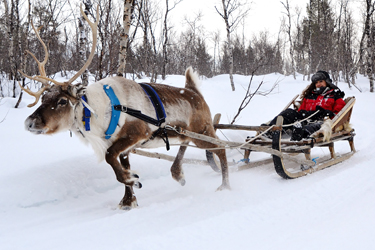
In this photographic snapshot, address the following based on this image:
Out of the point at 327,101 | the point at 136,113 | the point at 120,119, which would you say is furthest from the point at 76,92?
the point at 327,101

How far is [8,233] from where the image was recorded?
2.39 meters

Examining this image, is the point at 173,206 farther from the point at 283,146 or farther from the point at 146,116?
the point at 283,146

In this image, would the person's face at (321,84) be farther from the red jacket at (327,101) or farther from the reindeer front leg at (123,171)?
the reindeer front leg at (123,171)

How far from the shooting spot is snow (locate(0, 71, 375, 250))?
6.92 feet

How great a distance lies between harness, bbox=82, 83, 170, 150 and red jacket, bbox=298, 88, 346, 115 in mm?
3024

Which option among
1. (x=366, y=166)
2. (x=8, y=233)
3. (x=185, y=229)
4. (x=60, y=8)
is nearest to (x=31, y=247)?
(x=8, y=233)

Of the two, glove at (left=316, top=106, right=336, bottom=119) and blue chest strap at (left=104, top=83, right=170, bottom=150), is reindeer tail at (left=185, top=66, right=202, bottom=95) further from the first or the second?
glove at (left=316, top=106, right=336, bottom=119)

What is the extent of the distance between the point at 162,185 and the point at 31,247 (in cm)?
209

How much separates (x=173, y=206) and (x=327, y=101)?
3.56m

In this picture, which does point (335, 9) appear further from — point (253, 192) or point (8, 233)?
point (8, 233)

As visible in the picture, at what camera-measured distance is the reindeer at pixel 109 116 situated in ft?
8.68

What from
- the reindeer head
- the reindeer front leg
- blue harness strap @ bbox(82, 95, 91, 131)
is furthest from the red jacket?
the reindeer head

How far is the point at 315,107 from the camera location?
5094mm

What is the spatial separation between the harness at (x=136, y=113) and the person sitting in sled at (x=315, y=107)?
195 cm
